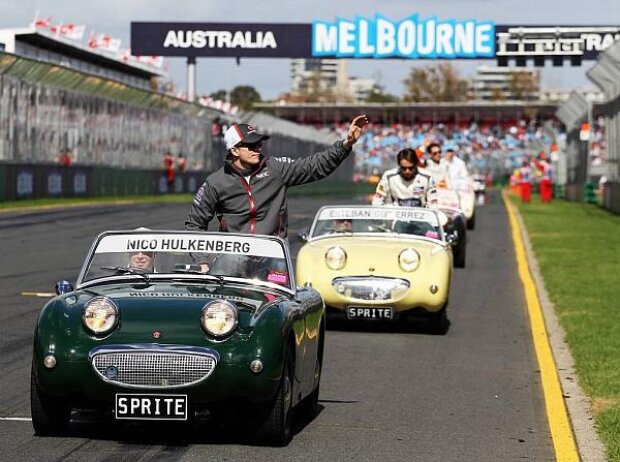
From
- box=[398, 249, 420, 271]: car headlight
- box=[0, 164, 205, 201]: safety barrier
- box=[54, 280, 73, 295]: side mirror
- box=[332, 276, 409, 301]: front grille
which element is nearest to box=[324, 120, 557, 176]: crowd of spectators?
box=[0, 164, 205, 201]: safety barrier

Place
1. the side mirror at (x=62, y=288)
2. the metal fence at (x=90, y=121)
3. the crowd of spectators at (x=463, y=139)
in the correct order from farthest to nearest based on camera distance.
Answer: the crowd of spectators at (x=463, y=139), the metal fence at (x=90, y=121), the side mirror at (x=62, y=288)

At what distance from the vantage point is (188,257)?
872cm

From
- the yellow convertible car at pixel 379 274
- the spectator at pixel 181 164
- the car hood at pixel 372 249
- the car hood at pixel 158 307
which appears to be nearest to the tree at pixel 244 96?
the spectator at pixel 181 164

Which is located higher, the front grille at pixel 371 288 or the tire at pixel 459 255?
the front grille at pixel 371 288

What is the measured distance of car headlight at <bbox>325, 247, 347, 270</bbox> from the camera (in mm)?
13938

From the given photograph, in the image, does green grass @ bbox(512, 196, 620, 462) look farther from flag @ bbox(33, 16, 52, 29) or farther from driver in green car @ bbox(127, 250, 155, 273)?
flag @ bbox(33, 16, 52, 29)

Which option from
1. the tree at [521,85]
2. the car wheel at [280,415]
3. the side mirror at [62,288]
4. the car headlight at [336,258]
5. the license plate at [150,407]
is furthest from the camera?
the tree at [521,85]

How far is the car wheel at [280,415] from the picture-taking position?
7664mm

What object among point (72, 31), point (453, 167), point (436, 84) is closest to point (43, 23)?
point (72, 31)

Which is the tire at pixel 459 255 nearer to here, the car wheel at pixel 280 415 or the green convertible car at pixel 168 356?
the green convertible car at pixel 168 356

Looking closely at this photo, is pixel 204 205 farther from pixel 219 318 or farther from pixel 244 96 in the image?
pixel 244 96

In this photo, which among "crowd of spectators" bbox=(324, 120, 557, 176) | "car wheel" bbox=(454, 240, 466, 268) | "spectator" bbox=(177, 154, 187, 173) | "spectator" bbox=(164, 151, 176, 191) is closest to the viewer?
"car wheel" bbox=(454, 240, 466, 268)

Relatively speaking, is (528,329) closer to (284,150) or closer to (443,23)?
(443,23)

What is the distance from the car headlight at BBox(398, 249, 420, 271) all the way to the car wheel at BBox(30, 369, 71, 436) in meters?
6.39
